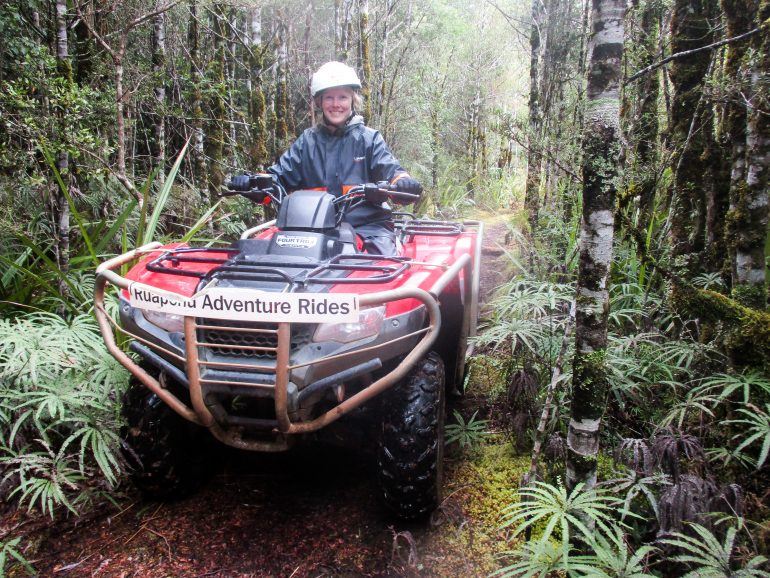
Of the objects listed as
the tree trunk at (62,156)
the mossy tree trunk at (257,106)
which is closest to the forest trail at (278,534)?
the tree trunk at (62,156)

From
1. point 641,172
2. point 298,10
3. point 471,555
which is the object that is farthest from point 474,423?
point 298,10

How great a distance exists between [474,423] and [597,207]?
186 cm

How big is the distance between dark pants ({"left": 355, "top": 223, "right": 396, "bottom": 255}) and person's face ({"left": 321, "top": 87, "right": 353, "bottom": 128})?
0.85 m

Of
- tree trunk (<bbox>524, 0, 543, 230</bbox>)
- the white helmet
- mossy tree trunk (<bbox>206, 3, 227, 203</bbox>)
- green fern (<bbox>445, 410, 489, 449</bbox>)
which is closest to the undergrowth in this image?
green fern (<bbox>445, 410, 489, 449</bbox>)

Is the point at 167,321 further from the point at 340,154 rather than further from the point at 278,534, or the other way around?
the point at 340,154

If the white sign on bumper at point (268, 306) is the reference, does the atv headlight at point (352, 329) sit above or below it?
below

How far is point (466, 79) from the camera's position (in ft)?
61.1

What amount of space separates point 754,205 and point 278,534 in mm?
2786

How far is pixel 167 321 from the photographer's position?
243 cm

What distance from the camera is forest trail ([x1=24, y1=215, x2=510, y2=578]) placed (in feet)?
7.89

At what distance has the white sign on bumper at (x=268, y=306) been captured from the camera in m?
2.04

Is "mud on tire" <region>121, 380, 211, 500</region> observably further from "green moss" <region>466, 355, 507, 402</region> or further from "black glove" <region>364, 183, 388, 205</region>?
"green moss" <region>466, 355, 507, 402</region>

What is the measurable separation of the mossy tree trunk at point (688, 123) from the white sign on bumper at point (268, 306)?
297cm

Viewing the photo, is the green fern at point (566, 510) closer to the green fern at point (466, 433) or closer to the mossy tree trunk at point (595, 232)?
the mossy tree trunk at point (595, 232)
